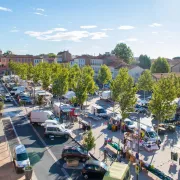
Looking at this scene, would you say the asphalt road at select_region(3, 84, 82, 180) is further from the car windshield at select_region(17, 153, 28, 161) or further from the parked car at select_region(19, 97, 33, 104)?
the parked car at select_region(19, 97, 33, 104)

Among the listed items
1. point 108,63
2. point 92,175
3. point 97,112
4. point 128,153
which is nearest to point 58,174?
point 92,175

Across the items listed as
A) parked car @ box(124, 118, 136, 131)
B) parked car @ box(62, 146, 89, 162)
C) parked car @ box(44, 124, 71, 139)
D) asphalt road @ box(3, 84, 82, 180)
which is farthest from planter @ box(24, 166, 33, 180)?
parked car @ box(124, 118, 136, 131)

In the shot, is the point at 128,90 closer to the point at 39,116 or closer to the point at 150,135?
the point at 150,135

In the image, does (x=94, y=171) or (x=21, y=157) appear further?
(x=21, y=157)

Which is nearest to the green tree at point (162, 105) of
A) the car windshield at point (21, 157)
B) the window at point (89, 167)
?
the window at point (89, 167)

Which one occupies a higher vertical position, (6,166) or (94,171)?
(94,171)

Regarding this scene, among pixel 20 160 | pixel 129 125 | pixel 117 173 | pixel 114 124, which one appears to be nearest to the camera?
pixel 117 173

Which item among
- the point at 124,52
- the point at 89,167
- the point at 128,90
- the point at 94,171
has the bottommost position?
the point at 94,171

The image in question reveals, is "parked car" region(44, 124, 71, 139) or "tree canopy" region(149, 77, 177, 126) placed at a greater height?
"tree canopy" region(149, 77, 177, 126)

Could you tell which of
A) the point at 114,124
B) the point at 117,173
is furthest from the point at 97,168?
the point at 114,124

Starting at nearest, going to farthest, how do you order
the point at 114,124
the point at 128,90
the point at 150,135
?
the point at 150,135 < the point at 128,90 < the point at 114,124

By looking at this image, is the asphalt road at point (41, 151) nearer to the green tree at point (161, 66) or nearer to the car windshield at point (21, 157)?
the car windshield at point (21, 157)

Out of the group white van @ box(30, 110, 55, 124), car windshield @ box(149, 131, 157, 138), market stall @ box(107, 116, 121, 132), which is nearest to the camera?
car windshield @ box(149, 131, 157, 138)

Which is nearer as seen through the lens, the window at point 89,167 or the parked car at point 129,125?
the window at point 89,167
